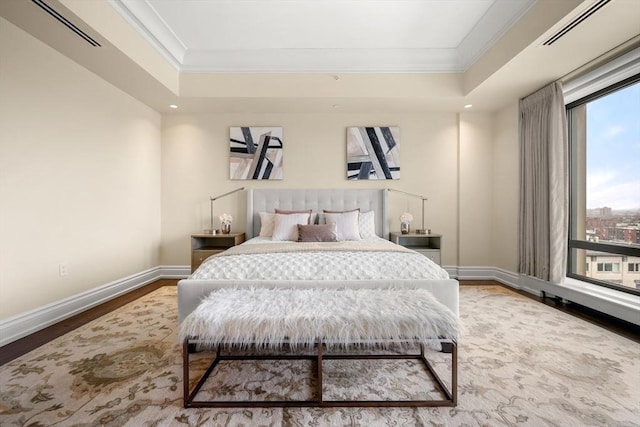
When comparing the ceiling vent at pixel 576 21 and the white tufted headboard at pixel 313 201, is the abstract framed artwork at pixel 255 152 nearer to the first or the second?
the white tufted headboard at pixel 313 201

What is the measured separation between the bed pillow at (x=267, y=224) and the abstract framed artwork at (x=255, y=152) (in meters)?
0.67

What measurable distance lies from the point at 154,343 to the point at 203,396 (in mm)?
915

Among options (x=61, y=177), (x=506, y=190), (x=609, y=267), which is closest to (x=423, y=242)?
(x=506, y=190)

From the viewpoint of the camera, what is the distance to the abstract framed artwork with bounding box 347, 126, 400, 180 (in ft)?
14.5

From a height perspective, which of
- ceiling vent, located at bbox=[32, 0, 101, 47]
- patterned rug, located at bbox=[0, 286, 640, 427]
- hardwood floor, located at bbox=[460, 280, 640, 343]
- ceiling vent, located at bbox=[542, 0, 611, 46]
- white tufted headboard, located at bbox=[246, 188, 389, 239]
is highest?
ceiling vent, located at bbox=[542, 0, 611, 46]

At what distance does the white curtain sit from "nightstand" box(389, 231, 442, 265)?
1.03m

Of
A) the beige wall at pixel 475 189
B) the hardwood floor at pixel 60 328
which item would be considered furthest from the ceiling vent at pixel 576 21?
the hardwood floor at pixel 60 328

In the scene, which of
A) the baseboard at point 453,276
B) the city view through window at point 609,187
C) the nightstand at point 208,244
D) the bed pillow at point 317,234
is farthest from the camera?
the nightstand at point 208,244

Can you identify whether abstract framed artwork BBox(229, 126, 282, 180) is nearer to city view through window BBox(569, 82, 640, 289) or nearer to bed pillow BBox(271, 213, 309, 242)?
bed pillow BBox(271, 213, 309, 242)

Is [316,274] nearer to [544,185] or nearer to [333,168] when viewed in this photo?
[333,168]

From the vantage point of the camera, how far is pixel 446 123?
14.6 ft

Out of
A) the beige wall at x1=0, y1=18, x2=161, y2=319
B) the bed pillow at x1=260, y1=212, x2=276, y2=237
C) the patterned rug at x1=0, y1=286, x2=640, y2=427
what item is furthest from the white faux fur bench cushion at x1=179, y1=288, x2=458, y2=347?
the bed pillow at x1=260, y1=212, x2=276, y2=237

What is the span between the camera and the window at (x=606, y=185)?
2803 mm

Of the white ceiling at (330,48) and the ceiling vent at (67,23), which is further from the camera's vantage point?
the white ceiling at (330,48)
